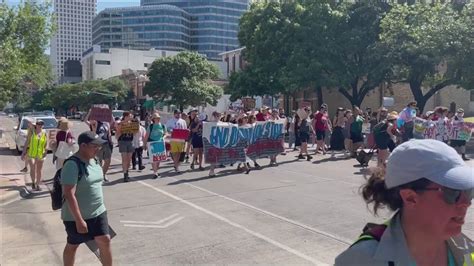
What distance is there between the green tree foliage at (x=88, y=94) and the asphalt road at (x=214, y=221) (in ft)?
255

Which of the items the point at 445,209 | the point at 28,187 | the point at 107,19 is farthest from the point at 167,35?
the point at 445,209

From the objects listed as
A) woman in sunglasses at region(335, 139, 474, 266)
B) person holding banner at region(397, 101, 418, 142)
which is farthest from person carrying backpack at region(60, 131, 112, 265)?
person holding banner at region(397, 101, 418, 142)

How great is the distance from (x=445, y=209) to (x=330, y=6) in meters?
33.0

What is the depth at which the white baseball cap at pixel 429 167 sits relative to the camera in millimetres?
1918

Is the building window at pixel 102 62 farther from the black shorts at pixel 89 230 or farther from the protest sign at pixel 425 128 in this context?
the black shorts at pixel 89 230

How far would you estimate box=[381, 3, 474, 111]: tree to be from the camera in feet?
78.6

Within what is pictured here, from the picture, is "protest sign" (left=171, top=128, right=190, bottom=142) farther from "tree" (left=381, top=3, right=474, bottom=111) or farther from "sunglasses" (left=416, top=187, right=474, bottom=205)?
"tree" (left=381, top=3, right=474, bottom=111)

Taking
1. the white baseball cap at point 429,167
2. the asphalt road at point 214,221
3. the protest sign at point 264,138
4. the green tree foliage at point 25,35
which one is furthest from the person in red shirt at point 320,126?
the white baseball cap at point 429,167

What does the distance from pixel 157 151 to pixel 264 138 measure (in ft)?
11.3

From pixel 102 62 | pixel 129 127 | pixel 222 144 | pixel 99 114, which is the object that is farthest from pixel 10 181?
pixel 102 62

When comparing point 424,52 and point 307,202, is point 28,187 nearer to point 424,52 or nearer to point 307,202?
point 307,202

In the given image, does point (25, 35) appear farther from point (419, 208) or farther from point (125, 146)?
point (419, 208)

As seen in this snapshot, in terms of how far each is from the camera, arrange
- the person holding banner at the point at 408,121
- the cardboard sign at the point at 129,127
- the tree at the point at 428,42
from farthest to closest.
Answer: the tree at the point at 428,42 → the person holding banner at the point at 408,121 → the cardboard sign at the point at 129,127

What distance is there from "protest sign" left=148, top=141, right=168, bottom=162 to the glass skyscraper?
15148 cm
